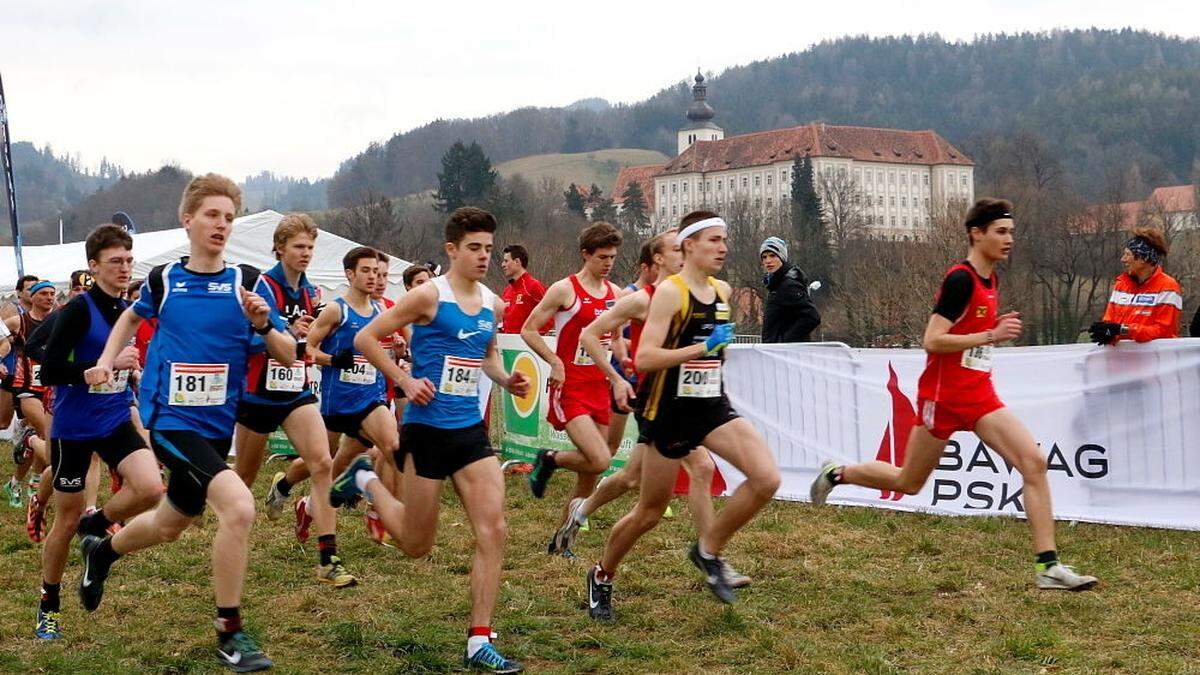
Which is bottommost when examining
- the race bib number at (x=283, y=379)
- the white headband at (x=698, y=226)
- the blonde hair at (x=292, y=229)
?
the race bib number at (x=283, y=379)

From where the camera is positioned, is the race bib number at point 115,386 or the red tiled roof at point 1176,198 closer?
the race bib number at point 115,386

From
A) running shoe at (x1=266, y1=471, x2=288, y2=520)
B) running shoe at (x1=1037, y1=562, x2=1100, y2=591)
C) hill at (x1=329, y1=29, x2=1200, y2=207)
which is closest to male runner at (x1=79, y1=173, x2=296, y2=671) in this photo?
running shoe at (x1=266, y1=471, x2=288, y2=520)

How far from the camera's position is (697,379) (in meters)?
Answer: 6.34

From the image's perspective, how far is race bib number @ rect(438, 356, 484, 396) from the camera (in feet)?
19.0

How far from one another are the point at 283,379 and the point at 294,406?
18 centimetres

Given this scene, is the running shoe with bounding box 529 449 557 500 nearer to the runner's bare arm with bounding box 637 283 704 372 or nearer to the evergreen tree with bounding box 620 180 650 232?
the runner's bare arm with bounding box 637 283 704 372

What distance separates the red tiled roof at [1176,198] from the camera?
8615 cm

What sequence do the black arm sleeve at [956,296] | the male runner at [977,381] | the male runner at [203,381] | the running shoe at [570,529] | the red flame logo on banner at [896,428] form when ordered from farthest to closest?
the red flame logo on banner at [896,428], the running shoe at [570,529], the black arm sleeve at [956,296], the male runner at [977,381], the male runner at [203,381]

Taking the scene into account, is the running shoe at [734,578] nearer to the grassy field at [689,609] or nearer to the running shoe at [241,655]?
the grassy field at [689,609]

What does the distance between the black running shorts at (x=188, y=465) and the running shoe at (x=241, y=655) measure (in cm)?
57

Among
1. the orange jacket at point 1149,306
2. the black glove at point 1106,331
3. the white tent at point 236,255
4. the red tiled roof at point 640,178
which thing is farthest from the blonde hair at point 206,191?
the red tiled roof at point 640,178

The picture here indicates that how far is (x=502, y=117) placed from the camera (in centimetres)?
18125

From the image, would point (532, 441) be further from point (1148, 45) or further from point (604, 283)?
point (1148, 45)

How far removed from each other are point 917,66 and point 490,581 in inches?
7870
